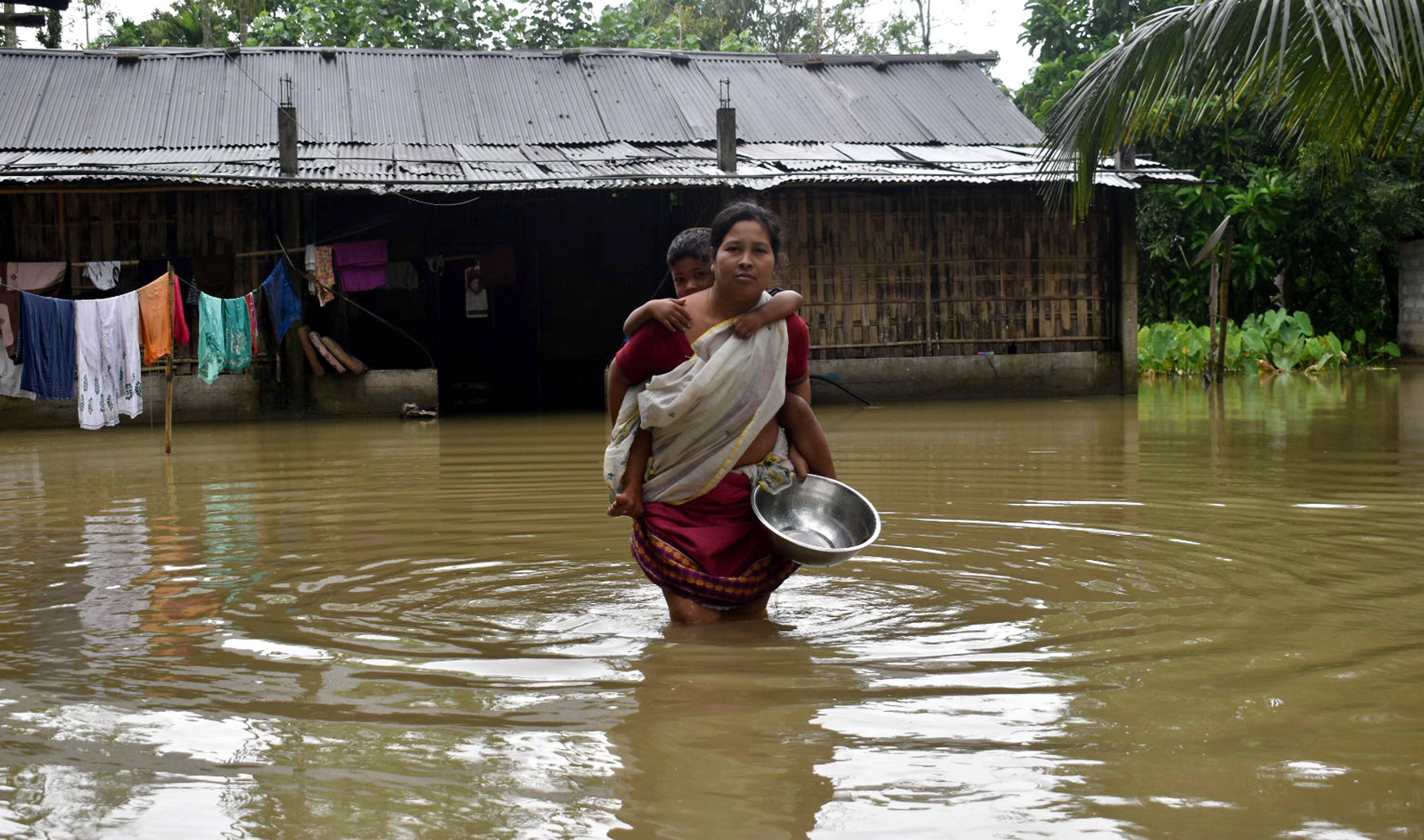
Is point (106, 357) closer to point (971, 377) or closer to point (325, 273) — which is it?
point (325, 273)

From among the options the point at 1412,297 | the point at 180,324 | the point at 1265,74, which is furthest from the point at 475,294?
the point at 1412,297

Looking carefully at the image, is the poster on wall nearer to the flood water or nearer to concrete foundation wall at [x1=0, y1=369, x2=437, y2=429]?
concrete foundation wall at [x1=0, y1=369, x2=437, y2=429]

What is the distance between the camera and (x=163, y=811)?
2.35 meters

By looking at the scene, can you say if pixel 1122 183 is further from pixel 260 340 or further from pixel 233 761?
pixel 233 761

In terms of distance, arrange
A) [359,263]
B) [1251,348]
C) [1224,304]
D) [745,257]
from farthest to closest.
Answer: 1. [1251,348]
2. [1224,304]
3. [359,263]
4. [745,257]

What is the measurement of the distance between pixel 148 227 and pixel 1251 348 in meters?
14.3

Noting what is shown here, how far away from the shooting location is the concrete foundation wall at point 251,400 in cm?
1341

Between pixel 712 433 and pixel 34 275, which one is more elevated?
pixel 34 275

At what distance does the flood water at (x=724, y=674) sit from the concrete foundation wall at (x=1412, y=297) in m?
15.6

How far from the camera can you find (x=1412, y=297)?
21.0 m

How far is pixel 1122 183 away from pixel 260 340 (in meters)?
8.97

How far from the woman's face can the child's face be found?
276 millimetres

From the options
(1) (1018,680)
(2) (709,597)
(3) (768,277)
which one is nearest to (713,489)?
(2) (709,597)

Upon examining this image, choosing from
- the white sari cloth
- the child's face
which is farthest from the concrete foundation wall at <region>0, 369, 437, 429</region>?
the white sari cloth
